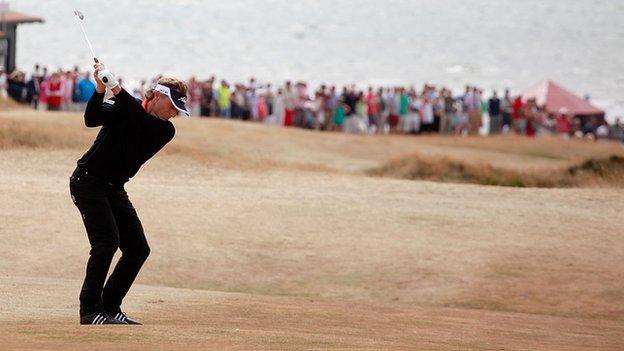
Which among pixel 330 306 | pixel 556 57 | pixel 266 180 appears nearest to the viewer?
pixel 330 306

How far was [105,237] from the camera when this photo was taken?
1163 cm

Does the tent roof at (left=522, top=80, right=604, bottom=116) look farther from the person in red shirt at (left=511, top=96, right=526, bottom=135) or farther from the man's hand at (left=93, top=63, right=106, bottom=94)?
the man's hand at (left=93, top=63, right=106, bottom=94)

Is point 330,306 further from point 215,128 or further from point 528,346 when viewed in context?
point 215,128

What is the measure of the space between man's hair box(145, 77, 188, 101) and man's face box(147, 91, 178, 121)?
0.05 m

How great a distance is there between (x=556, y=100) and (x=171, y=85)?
43929 millimetres

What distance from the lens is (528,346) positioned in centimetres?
1271

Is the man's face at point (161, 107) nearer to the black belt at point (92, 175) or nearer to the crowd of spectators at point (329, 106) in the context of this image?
the black belt at point (92, 175)

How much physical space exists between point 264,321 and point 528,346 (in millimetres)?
2220

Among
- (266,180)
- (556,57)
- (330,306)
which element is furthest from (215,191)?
(556,57)

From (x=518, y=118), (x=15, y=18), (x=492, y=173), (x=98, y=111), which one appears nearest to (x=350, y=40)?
(x=518, y=118)

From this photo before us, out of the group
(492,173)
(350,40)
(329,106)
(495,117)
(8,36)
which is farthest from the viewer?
(350,40)

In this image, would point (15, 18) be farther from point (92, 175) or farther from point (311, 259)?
point (92, 175)

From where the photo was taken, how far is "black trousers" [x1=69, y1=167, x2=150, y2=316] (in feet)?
38.1

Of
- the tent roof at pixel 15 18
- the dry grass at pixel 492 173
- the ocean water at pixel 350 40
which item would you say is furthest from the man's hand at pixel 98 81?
the ocean water at pixel 350 40
